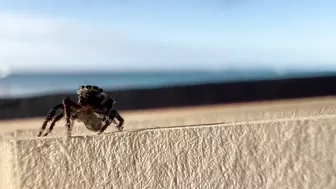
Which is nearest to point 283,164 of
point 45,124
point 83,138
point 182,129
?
point 182,129

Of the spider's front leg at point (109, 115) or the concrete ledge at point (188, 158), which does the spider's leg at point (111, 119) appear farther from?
the concrete ledge at point (188, 158)

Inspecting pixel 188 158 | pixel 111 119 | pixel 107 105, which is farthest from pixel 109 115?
pixel 188 158

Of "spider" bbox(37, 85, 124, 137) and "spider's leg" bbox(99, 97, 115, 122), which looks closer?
"spider" bbox(37, 85, 124, 137)

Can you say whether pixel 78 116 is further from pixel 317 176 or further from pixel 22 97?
pixel 22 97

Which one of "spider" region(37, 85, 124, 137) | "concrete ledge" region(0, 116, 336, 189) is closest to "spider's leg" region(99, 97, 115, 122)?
"spider" region(37, 85, 124, 137)

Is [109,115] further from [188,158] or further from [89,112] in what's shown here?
[188,158]

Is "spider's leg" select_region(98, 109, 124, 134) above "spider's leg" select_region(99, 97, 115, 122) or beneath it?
beneath

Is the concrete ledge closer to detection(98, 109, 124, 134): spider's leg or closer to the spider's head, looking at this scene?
detection(98, 109, 124, 134): spider's leg

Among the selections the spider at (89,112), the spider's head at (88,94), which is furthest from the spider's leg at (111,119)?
the spider's head at (88,94)
